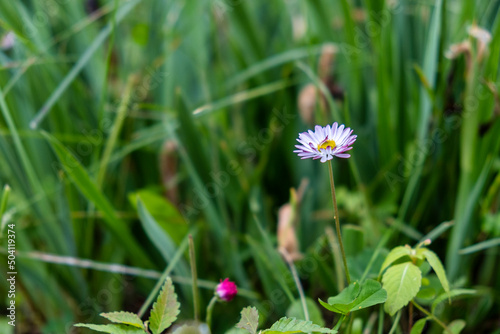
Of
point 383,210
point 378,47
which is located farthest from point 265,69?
point 383,210

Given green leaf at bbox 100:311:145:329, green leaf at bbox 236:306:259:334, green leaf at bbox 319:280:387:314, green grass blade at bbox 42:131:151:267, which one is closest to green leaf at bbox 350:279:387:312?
green leaf at bbox 319:280:387:314

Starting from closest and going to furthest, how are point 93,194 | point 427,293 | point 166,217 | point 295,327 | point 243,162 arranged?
point 295,327, point 427,293, point 93,194, point 166,217, point 243,162

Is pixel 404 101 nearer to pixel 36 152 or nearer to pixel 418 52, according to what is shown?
pixel 418 52

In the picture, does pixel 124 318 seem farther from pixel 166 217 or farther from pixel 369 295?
pixel 166 217

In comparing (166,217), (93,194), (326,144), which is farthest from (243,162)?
(326,144)

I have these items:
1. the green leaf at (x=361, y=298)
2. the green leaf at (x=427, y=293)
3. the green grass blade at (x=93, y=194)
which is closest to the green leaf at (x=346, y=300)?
the green leaf at (x=361, y=298)

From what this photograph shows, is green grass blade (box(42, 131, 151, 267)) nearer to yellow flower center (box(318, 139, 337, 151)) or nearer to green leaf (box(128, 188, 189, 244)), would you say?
green leaf (box(128, 188, 189, 244))
